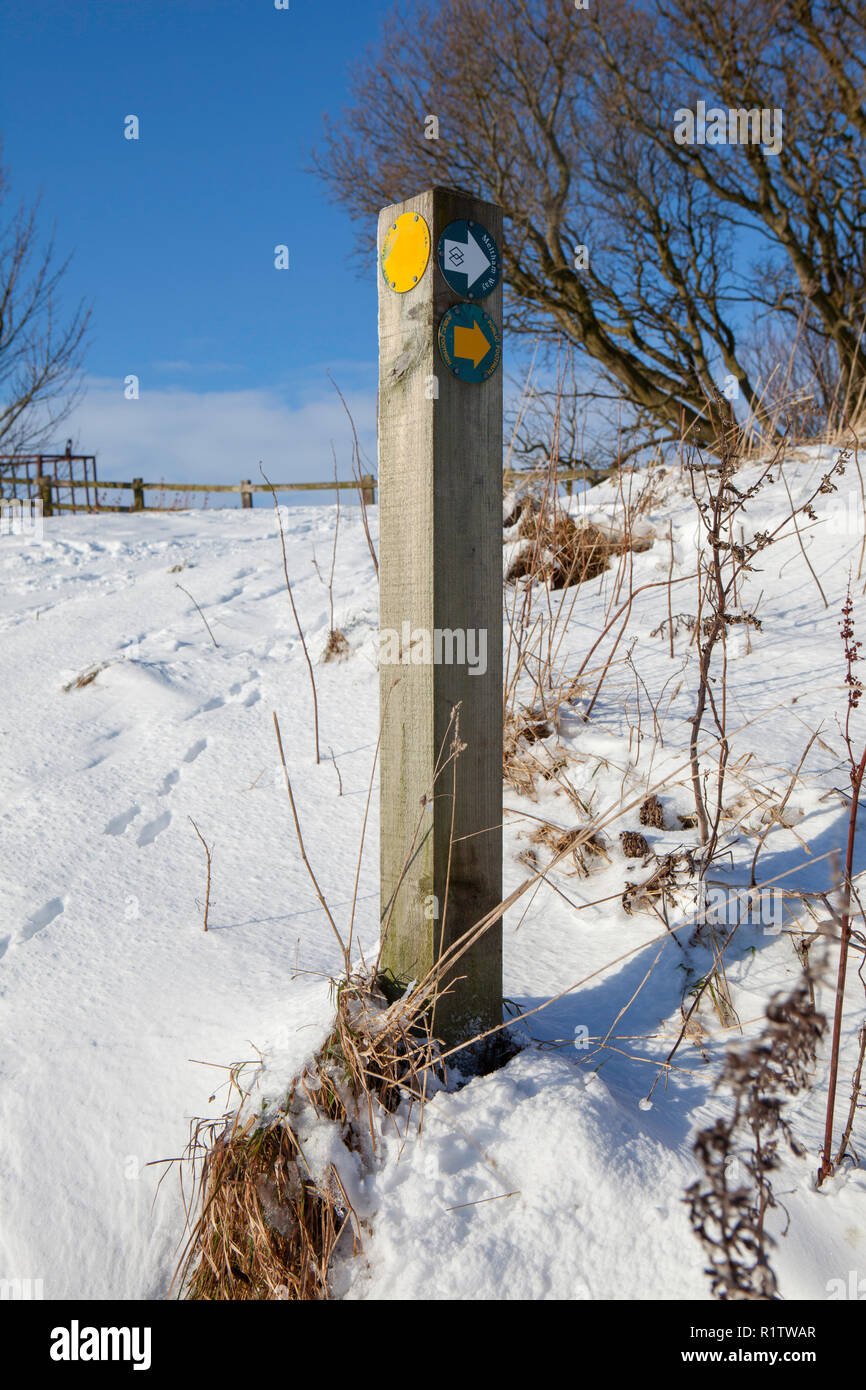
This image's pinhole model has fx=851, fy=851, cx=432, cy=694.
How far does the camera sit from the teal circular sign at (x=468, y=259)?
58.4 inches

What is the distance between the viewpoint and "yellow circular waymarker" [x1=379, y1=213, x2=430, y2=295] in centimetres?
149

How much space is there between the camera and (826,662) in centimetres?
298

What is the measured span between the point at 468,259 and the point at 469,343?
15 cm

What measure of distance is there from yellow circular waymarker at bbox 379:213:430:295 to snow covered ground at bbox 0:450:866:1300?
1.10 m

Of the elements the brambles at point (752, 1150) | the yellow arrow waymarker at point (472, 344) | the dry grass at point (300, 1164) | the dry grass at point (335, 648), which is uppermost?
the yellow arrow waymarker at point (472, 344)

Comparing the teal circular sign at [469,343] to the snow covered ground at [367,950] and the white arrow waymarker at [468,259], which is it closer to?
the white arrow waymarker at [468,259]

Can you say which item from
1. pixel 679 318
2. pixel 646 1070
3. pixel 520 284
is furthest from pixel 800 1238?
pixel 679 318

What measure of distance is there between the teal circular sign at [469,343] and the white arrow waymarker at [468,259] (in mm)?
52

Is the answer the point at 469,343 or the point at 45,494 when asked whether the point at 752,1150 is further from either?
the point at 45,494

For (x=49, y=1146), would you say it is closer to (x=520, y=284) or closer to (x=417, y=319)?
(x=417, y=319)

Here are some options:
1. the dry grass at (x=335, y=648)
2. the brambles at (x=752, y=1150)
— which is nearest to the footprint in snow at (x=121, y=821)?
the dry grass at (x=335, y=648)

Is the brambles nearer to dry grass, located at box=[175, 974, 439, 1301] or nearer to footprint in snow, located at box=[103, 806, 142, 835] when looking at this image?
dry grass, located at box=[175, 974, 439, 1301]

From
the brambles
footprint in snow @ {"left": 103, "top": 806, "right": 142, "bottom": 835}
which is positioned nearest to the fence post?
footprint in snow @ {"left": 103, "top": 806, "right": 142, "bottom": 835}
